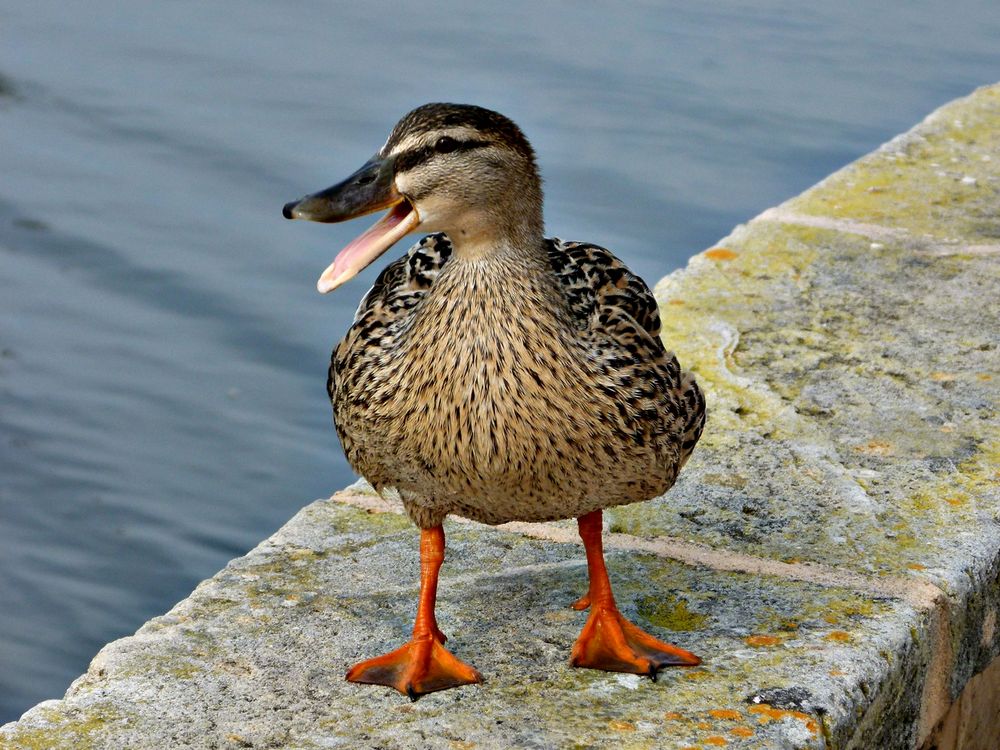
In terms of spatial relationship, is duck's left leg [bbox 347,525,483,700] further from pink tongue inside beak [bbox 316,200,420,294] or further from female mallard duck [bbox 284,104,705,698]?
pink tongue inside beak [bbox 316,200,420,294]

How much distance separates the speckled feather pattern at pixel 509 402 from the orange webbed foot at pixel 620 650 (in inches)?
9.2

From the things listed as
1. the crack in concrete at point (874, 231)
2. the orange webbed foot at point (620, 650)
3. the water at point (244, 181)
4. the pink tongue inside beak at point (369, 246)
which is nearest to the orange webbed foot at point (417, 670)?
the orange webbed foot at point (620, 650)

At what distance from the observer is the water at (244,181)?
225 inches

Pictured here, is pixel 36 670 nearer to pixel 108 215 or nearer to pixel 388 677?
pixel 388 677

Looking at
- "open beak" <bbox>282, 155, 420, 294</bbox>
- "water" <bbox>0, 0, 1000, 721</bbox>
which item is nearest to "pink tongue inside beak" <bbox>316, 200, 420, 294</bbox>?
"open beak" <bbox>282, 155, 420, 294</bbox>

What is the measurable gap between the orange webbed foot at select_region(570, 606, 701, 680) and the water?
2519mm

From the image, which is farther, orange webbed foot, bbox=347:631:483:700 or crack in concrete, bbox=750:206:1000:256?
crack in concrete, bbox=750:206:1000:256

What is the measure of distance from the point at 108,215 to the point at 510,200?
16.7ft

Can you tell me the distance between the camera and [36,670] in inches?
193

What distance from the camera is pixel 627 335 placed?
310 cm

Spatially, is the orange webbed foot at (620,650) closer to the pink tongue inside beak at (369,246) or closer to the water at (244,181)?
the pink tongue inside beak at (369,246)

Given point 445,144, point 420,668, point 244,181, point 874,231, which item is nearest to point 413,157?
point 445,144

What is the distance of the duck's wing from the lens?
300cm

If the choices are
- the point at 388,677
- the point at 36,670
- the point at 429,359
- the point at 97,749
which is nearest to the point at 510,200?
the point at 429,359
